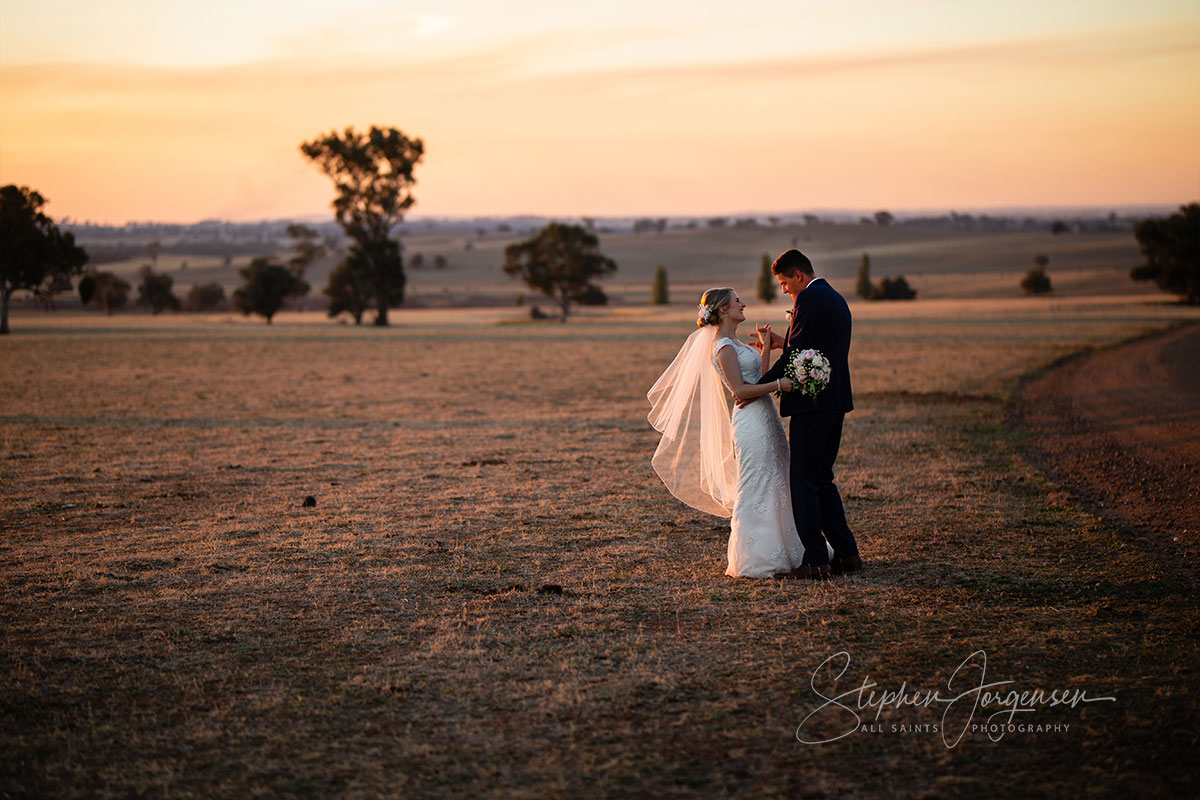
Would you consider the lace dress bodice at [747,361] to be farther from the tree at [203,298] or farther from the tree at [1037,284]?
the tree at [203,298]

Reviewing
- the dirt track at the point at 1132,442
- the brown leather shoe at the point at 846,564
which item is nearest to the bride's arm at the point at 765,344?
the brown leather shoe at the point at 846,564

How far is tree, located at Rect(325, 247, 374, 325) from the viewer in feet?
227

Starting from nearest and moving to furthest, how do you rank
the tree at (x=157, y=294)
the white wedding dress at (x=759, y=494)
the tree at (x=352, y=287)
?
the white wedding dress at (x=759, y=494) → the tree at (x=352, y=287) → the tree at (x=157, y=294)

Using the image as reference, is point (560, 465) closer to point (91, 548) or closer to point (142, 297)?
point (91, 548)

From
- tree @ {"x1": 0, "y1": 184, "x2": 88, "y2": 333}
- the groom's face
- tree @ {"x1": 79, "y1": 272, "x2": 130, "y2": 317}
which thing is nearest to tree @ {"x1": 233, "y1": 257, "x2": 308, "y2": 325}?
tree @ {"x1": 0, "y1": 184, "x2": 88, "y2": 333}

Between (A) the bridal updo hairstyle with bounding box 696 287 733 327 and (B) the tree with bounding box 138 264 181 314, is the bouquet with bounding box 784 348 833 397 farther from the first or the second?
(B) the tree with bounding box 138 264 181 314

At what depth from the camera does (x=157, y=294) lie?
340ft

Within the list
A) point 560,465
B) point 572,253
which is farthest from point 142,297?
point 560,465

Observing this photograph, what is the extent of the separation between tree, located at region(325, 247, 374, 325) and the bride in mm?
62691

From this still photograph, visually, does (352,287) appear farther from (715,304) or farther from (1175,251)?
(715,304)

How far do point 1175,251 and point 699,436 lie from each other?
77.6 meters

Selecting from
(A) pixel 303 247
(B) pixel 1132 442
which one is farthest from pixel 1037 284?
(B) pixel 1132 442

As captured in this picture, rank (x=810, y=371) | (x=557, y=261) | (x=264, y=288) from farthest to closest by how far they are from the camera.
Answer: (x=557, y=261) < (x=264, y=288) < (x=810, y=371)

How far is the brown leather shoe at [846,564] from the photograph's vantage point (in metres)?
8.47
